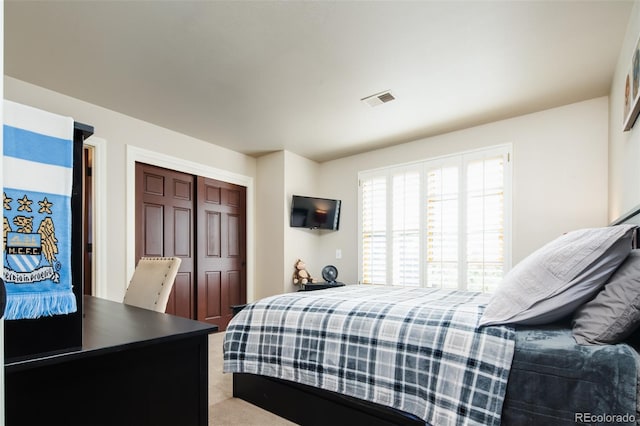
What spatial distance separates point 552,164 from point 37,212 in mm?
3988

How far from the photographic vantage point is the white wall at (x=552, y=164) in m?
3.18

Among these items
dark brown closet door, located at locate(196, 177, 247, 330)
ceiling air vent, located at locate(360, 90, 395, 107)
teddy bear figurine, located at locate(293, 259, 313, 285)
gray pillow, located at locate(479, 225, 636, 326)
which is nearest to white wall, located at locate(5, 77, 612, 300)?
teddy bear figurine, located at locate(293, 259, 313, 285)

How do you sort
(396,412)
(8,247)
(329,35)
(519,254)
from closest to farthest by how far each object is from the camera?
(8,247), (396,412), (329,35), (519,254)

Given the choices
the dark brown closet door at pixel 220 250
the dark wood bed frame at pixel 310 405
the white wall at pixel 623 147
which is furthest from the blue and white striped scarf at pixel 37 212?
the dark brown closet door at pixel 220 250

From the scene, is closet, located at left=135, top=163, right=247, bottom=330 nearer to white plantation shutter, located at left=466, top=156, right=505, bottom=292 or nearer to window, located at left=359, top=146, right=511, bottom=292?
window, located at left=359, top=146, right=511, bottom=292

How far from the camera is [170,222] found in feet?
13.0

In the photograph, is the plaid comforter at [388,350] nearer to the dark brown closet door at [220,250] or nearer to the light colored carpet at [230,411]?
the light colored carpet at [230,411]

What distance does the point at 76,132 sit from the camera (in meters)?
0.80

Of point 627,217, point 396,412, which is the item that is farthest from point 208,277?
point 627,217

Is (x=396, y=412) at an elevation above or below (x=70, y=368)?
below

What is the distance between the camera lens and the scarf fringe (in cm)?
69

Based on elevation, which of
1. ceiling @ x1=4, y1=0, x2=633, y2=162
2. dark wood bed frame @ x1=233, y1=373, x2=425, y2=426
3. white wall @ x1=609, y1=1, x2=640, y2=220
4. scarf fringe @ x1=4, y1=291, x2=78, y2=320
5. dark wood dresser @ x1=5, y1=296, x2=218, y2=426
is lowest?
dark wood bed frame @ x1=233, y1=373, x2=425, y2=426

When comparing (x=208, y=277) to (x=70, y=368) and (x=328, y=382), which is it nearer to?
(x=328, y=382)

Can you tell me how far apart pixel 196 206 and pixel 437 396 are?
3.55 metres
